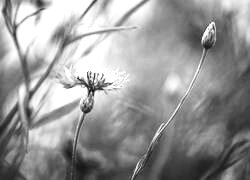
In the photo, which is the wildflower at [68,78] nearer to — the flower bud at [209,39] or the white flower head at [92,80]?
the white flower head at [92,80]

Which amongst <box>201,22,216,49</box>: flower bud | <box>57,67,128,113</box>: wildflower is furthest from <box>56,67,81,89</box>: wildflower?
<box>201,22,216,49</box>: flower bud

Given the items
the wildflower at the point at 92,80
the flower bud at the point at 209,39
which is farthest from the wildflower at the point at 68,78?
the flower bud at the point at 209,39

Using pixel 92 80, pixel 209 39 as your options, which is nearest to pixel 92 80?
pixel 92 80

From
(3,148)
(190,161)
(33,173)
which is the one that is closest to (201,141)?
(190,161)

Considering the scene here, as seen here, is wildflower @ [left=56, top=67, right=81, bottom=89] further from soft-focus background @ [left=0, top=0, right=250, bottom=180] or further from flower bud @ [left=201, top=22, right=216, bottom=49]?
flower bud @ [left=201, top=22, right=216, bottom=49]

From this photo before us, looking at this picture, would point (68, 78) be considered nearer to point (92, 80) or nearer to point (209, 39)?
point (92, 80)

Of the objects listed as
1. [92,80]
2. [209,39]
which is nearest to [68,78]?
[92,80]
